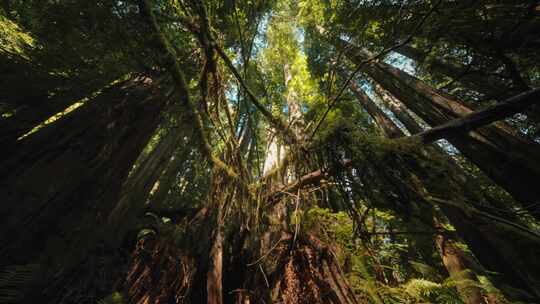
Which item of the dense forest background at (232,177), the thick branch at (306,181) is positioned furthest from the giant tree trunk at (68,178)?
the thick branch at (306,181)

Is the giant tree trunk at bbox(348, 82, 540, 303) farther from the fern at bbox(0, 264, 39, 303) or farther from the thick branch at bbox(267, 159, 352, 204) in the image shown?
the fern at bbox(0, 264, 39, 303)

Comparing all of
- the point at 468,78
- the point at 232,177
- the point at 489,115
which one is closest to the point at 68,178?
the point at 232,177

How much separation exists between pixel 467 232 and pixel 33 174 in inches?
258

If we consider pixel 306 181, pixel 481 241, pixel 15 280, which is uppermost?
pixel 306 181

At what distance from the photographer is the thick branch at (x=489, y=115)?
4.23 ft

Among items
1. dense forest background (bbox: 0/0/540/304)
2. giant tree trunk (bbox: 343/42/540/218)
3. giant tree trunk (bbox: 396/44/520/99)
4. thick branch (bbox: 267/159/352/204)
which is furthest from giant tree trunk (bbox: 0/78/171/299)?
giant tree trunk (bbox: 396/44/520/99)

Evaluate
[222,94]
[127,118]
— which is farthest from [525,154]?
[127,118]

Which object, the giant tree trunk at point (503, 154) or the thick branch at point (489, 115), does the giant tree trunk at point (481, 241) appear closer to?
the thick branch at point (489, 115)

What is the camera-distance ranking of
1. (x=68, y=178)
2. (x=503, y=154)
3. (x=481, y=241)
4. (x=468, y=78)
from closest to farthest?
(x=68, y=178) → (x=503, y=154) → (x=481, y=241) → (x=468, y=78)

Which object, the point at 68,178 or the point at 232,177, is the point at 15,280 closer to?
the point at 68,178

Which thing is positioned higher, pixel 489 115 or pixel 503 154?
pixel 503 154

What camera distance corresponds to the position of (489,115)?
141 cm

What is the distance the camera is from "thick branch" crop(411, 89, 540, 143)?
129 centimetres

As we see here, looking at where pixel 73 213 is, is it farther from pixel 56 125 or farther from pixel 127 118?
pixel 127 118
